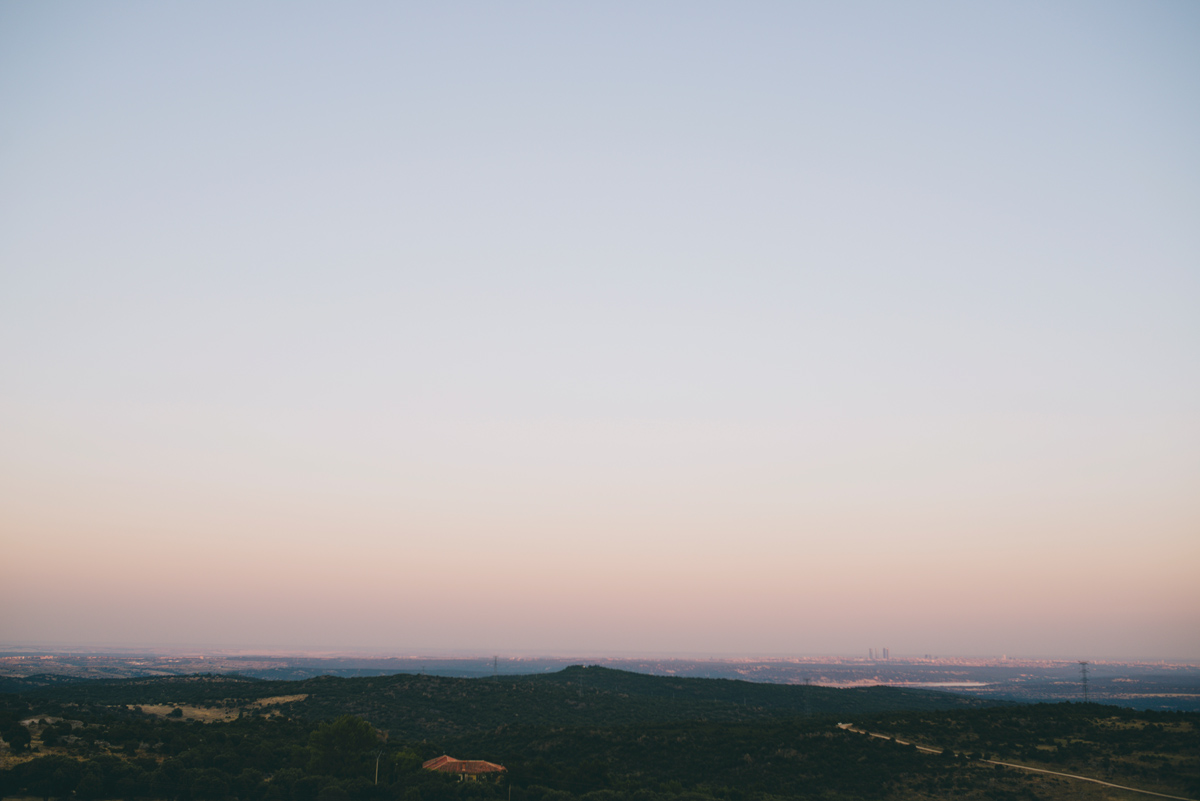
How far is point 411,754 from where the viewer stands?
173 feet

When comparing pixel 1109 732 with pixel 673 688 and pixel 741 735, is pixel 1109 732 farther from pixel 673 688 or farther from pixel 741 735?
pixel 673 688

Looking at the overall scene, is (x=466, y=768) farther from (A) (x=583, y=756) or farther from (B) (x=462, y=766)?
(A) (x=583, y=756)

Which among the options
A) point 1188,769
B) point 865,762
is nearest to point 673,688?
point 865,762

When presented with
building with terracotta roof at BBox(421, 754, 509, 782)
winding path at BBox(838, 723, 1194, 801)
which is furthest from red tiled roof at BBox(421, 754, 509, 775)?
winding path at BBox(838, 723, 1194, 801)

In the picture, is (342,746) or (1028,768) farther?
(342,746)

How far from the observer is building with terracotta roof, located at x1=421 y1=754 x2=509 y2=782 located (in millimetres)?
51125

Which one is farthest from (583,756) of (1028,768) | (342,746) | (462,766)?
(1028,768)

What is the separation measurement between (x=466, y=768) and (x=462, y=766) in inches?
20.1

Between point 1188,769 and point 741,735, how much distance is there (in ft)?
107

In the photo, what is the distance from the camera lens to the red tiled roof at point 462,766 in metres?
52.4

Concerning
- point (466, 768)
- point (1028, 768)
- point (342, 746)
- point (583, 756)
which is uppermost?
point (1028, 768)

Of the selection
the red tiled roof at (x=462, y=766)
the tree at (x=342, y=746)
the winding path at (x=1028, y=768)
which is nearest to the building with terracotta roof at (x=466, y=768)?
the red tiled roof at (x=462, y=766)

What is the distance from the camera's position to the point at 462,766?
53.4m

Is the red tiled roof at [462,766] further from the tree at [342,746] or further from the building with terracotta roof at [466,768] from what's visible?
the tree at [342,746]
